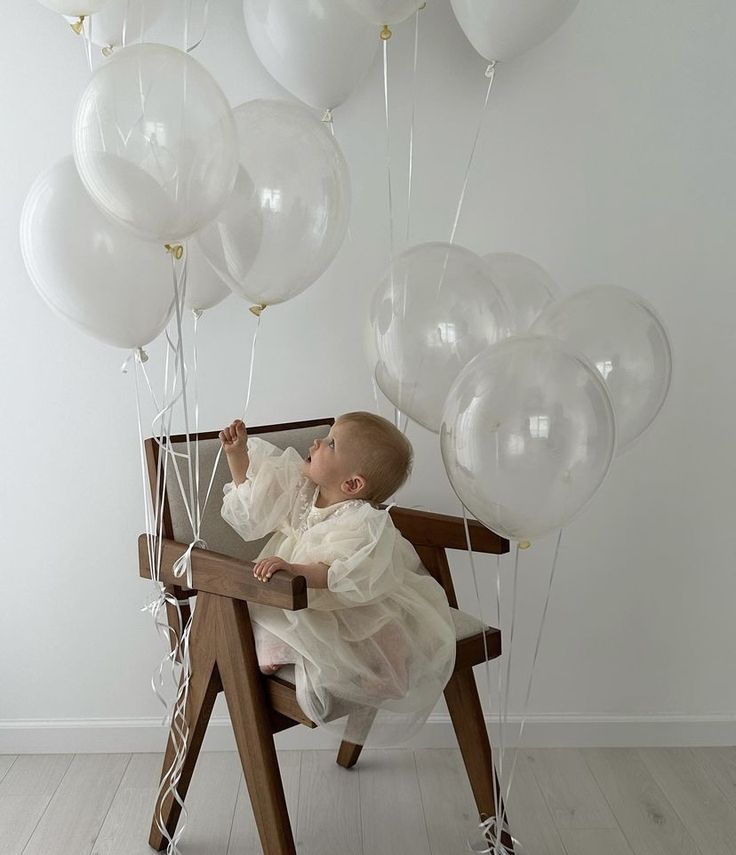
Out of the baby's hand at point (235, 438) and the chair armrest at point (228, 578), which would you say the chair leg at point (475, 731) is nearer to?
the chair armrest at point (228, 578)

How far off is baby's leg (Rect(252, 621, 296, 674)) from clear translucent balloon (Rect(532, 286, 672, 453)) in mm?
705

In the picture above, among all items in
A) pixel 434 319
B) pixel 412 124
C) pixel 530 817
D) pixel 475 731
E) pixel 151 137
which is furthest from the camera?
pixel 412 124

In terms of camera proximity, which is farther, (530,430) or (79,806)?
(79,806)

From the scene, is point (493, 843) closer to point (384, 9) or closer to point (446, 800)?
point (446, 800)

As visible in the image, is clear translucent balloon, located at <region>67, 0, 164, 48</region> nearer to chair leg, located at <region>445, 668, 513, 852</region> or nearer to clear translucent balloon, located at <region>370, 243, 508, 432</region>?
clear translucent balloon, located at <region>370, 243, 508, 432</region>

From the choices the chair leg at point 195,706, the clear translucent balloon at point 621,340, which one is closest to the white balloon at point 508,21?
the clear translucent balloon at point 621,340

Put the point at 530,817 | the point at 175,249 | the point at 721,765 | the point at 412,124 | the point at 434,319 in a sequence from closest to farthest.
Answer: the point at 175,249, the point at 434,319, the point at 530,817, the point at 412,124, the point at 721,765

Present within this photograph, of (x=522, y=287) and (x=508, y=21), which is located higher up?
(x=508, y=21)

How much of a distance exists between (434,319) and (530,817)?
113 centimetres

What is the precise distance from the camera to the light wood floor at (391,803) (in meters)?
1.97

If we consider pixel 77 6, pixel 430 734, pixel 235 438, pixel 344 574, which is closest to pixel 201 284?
pixel 235 438

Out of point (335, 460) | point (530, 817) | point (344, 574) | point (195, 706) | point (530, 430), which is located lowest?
point (530, 817)

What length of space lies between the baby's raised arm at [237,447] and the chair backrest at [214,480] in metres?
0.15

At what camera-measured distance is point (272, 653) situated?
1.69 m
